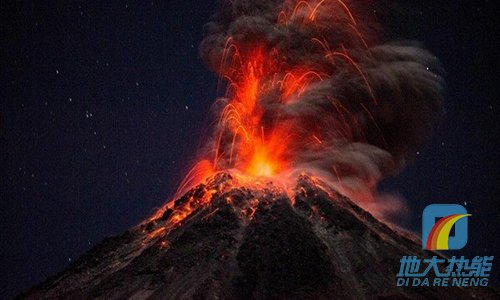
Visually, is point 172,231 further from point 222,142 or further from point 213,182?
point 222,142

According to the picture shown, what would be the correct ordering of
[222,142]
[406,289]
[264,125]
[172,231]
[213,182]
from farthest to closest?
[222,142]
[264,125]
[213,182]
[172,231]
[406,289]

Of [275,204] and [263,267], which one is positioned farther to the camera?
[275,204]

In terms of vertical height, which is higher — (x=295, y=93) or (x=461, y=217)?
(x=295, y=93)

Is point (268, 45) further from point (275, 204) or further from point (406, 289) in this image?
point (406, 289)

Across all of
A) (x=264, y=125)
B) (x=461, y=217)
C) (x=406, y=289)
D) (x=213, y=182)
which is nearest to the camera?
(x=406, y=289)

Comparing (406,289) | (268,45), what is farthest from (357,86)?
(406,289)

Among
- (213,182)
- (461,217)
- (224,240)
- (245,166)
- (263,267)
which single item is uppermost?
(245,166)

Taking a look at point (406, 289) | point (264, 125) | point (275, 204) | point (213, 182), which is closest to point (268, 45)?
point (264, 125)
